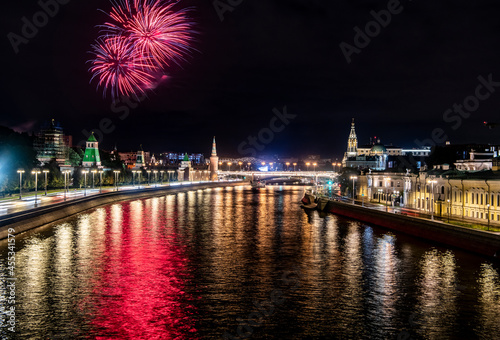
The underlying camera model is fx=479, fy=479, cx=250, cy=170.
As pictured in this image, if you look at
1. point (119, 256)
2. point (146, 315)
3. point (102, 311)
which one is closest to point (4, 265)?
point (119, 256)

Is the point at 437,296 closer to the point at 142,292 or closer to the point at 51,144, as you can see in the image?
the point at 142,292

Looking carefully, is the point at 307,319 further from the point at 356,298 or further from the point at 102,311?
the point at 102,311

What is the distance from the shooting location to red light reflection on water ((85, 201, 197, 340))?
14.8 meters

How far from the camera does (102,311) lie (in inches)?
645

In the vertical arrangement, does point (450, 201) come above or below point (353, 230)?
above

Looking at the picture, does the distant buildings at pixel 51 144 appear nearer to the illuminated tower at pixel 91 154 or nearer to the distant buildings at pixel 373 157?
the illuminated tower at pixel 91 154

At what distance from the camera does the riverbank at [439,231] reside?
81.1ft

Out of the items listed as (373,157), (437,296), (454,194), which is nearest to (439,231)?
(454,194)

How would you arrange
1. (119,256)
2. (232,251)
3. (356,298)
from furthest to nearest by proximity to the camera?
(232,251) → (119,256) → (356,298)

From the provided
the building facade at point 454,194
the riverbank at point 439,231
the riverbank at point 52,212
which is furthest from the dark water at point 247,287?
the building facade at point 454,194

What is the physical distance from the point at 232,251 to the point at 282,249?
3160 millimetres

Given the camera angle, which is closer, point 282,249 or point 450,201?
point 282,249

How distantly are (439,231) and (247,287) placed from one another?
15512mm

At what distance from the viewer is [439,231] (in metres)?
29.5
